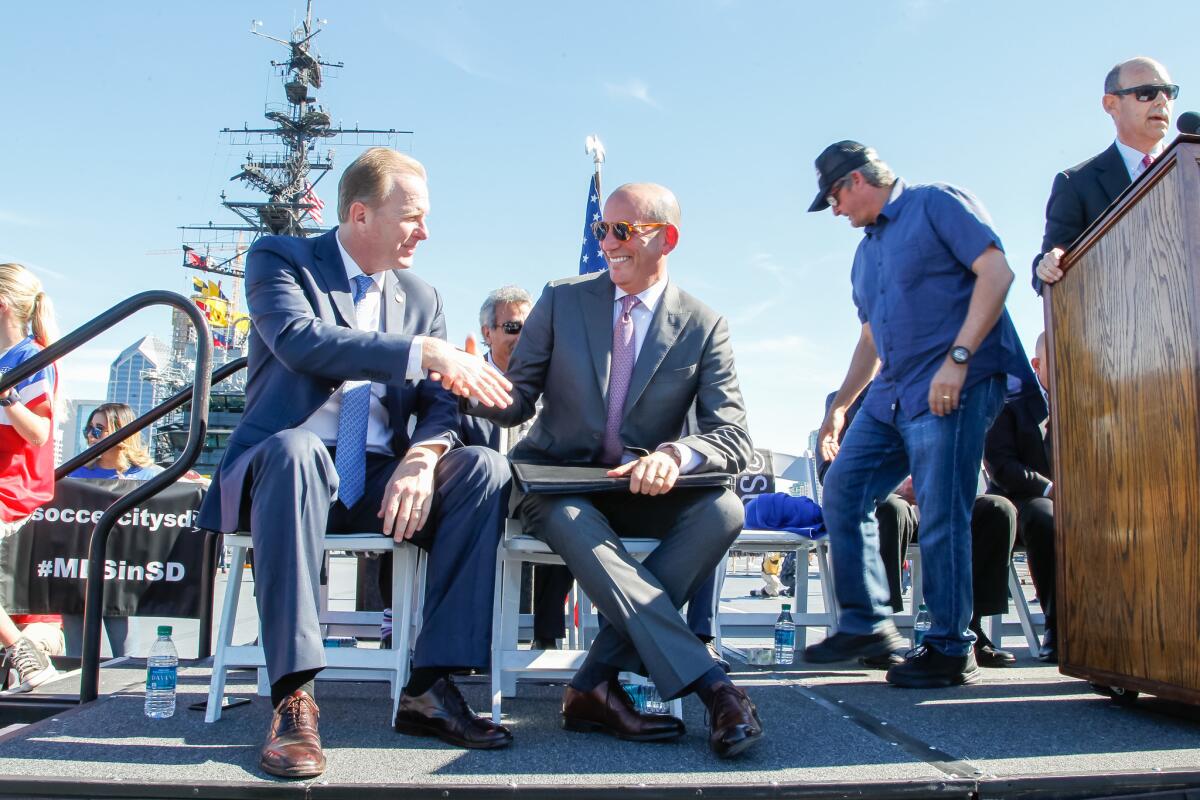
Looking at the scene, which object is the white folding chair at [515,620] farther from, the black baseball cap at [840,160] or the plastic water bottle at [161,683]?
the black baseball cap at [840,160]

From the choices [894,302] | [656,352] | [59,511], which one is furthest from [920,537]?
[59,511]

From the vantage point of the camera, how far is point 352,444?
2775 mm

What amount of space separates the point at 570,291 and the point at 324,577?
2.41 metres

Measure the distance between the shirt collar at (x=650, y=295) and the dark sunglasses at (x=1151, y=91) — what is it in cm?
190

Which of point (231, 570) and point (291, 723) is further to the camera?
point (231, 570)

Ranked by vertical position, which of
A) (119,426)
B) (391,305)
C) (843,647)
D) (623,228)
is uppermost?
(623,228)

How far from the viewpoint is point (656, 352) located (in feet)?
9.73

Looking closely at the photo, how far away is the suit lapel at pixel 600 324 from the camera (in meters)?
2.95

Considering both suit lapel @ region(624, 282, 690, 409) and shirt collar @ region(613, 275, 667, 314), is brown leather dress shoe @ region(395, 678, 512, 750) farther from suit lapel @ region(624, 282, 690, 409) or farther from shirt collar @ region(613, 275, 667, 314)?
shirt collar @ region(613, 275, 667, 314)

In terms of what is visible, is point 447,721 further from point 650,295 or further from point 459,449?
point 650,295

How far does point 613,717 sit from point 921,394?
1695 millimetres

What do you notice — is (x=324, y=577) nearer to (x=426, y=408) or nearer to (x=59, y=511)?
(x=59, y=511)

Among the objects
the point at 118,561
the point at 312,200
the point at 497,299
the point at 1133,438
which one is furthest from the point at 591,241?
the point at 312,200

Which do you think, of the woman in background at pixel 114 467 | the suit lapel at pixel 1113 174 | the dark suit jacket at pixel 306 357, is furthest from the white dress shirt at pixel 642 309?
the woman in background at pixel 114 467
